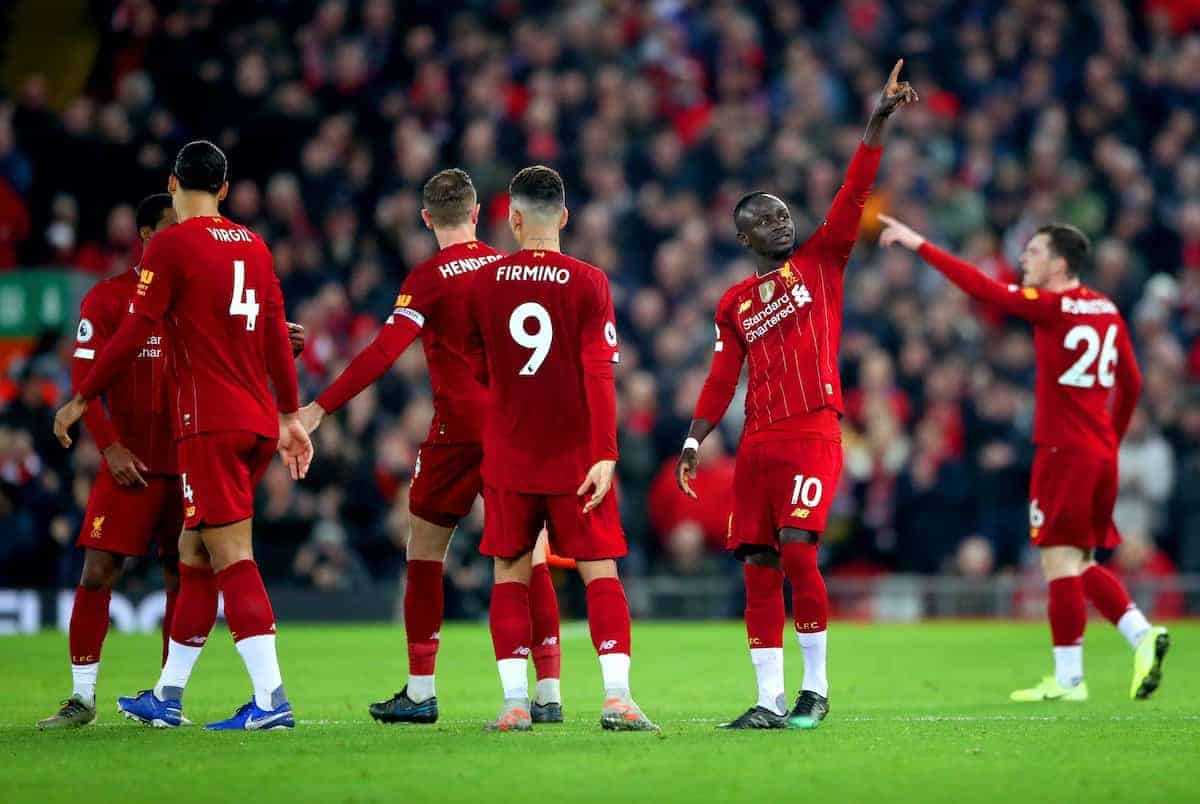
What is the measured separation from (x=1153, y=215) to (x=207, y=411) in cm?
1501

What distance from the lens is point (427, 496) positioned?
28.9 feet

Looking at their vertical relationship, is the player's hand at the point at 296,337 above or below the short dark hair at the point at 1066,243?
below

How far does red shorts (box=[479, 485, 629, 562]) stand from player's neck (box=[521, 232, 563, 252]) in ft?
3.46

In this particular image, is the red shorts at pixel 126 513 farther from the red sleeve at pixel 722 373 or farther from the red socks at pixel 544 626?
the red sleeve at pixel 722 373

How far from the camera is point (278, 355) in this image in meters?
8.33

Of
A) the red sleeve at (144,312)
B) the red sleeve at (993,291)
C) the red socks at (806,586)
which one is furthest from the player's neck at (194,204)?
the red sleeve at (993,291)

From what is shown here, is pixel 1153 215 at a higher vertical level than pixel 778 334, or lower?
higher

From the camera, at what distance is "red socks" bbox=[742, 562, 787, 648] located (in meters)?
8.34

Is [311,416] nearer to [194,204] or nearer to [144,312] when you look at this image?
[144,312]

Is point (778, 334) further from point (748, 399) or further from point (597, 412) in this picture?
point (597, 412)

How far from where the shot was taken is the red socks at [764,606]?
8336mm

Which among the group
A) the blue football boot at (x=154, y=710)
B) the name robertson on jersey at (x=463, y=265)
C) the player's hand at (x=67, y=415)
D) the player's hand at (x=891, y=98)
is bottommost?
the blue football boot at (x=154, y=710)

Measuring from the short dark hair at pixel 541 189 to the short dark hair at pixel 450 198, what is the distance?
689mm

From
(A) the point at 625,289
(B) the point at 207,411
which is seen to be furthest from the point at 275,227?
(B) the point at 207,411
